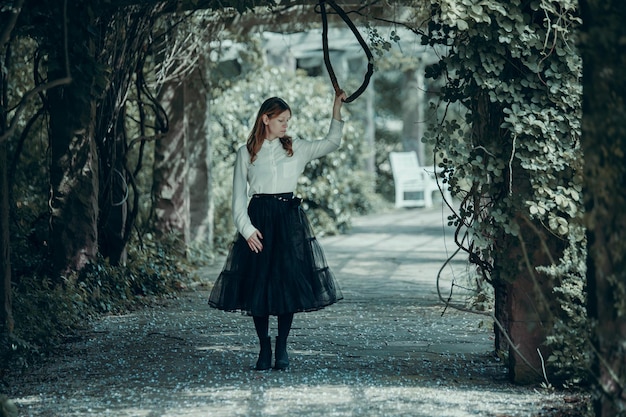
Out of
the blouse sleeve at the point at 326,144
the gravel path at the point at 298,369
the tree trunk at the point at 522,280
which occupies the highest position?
the blouse sleeve at the point at 326,144

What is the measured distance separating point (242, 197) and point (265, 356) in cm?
86

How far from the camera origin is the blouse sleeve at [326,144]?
5746 mm

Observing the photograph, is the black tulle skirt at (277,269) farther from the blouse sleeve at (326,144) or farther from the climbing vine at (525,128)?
the climbing vine at (525,128)

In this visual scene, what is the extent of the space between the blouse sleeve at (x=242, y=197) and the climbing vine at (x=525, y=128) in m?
1.04

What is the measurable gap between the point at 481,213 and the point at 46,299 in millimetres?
3182

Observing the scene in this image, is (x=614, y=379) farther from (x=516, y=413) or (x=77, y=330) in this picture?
(x=77, y=330)

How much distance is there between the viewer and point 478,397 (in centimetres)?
506

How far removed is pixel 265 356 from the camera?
5.76 metres

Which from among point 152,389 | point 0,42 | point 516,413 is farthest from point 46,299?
point 516,413

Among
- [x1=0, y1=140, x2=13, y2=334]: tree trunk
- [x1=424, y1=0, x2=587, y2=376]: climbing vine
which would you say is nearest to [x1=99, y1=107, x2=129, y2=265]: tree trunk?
[x1=0, y1=140, x2=13, y2=334]: tree trunk

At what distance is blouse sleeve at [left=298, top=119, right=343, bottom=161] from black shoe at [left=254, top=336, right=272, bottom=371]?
40.4 inches

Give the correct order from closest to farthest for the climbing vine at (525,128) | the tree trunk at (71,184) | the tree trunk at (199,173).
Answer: the climbing vine at (525,128) < the tree trunk at (71,184) < the tree trunk at (199,173)

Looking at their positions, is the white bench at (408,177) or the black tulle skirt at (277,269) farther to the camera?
the white bench at (408,177)

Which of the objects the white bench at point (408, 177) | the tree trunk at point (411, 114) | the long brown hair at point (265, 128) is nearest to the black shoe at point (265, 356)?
the long brown hair at point (265, 128)
